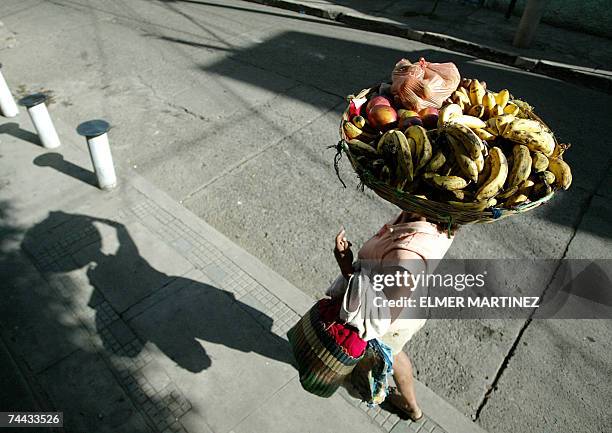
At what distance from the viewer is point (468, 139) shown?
210 cm

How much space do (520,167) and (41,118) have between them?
6070mm

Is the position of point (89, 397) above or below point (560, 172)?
below

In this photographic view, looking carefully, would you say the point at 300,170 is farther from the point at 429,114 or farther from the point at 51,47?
the point at 51,47

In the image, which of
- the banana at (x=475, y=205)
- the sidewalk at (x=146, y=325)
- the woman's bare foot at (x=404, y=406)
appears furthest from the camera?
the sidewalk at (x=146, y=325)

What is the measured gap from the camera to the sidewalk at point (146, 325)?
3.33 meters

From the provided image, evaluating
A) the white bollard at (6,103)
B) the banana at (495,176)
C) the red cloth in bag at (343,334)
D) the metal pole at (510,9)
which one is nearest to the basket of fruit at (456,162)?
the banana at (495,176)

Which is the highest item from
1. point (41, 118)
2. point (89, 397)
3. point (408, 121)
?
point (408, 121)

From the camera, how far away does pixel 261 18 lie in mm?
11008

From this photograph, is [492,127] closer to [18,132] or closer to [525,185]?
[525,185]

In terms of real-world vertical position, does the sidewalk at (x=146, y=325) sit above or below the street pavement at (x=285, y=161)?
below

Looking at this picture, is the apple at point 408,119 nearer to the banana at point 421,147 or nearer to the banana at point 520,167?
the banana at point 421,147

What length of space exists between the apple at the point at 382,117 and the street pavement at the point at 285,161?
2211mm

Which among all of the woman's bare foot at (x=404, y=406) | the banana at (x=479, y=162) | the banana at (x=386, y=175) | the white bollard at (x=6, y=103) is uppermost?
the banana at (x=479, y=162)

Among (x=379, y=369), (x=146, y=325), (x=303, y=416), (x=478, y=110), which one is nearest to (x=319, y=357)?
(x=379, y=369)
